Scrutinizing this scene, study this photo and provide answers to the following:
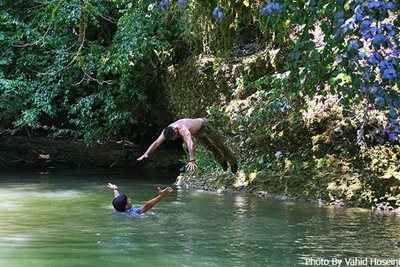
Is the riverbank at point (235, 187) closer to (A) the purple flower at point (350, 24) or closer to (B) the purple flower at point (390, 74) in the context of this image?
(B) the purple flower at point (390, 74)

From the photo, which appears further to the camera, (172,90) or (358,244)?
(172,90)

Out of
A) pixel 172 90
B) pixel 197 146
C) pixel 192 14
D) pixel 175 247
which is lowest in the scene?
pixel 175 247

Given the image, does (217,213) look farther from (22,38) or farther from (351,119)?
(22,38)

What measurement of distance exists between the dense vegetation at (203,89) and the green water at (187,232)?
1.51m

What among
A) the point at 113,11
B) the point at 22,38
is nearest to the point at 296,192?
the point at 113,11

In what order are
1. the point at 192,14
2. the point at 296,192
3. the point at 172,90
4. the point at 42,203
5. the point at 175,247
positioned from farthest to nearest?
1. the point at 172,90
2. the point at 192,14
3. the point at 296,192
4. the point at 42,203
5. the point at 175,247

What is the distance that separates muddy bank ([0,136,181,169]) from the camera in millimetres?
19828

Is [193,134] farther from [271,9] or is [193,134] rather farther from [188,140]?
[271,9]

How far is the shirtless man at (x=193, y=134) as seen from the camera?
791 centimetres

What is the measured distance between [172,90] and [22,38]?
208 inches

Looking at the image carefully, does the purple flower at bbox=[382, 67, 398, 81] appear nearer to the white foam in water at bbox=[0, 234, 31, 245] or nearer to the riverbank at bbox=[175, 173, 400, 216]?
the white foam in water at bbox=[0, 234, 31, 245]

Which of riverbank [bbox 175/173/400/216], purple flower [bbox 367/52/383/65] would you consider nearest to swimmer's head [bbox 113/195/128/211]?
riverbank [bbox 175/173/400/216]

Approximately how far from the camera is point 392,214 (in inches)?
382

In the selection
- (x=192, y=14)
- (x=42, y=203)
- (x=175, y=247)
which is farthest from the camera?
(x=192, y=14)
